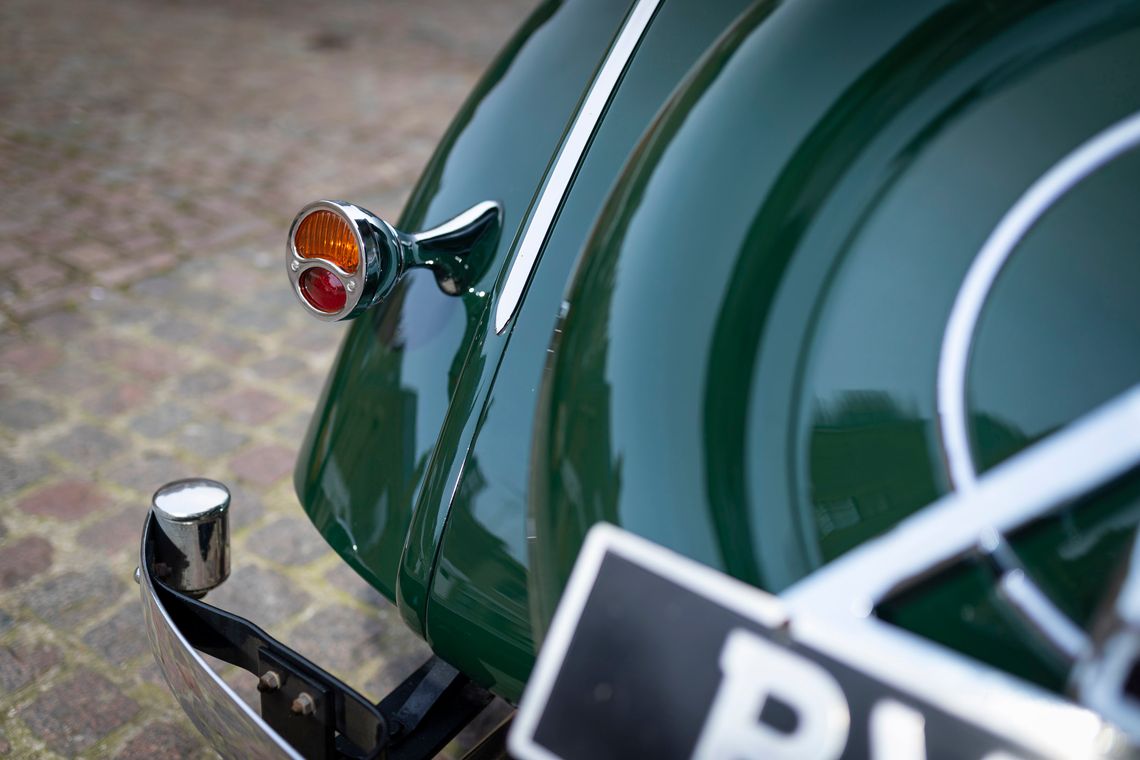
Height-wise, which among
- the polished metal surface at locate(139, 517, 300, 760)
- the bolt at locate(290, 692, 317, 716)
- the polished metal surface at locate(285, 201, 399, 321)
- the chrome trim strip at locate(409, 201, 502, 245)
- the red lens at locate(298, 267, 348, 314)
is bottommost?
the polished metal surface at locate(139, 517, 300, 760)

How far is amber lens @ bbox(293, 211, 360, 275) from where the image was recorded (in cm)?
148

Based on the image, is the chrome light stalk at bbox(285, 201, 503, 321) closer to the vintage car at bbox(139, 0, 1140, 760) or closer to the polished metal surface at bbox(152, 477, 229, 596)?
the vintage car at bbox(139, 0, 1140, 760)

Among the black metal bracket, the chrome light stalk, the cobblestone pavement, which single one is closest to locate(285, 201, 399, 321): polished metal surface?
the chrome light stalk

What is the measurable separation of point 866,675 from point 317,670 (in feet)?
2.47

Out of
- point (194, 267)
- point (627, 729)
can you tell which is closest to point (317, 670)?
point (627, 729)

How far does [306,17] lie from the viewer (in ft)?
26.3

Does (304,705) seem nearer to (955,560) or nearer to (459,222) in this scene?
(459,222)

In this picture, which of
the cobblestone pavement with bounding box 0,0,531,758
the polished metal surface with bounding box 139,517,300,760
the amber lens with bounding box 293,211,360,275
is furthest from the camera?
the cobblestone pavement with bounding box 0,0,531,758

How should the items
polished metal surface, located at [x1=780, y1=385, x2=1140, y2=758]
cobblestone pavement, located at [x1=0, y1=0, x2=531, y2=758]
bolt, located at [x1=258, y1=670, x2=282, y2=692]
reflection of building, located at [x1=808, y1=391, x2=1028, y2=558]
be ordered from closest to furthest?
polished metal surface, located at [x1=780, y1=385, x2=1140, y2=758] → reflection of building, located at [x1=808, y1=391, x2=1028, y2=558] → bolt, located at [x1=258, y1=670, x2=282, y2=692] → cobblestone pavement, located at [x1=0, y1=0, x2=531, y2=758]

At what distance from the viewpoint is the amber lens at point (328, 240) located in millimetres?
1483

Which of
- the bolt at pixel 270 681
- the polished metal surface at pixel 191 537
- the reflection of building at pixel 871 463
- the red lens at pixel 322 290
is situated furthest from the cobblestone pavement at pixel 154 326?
the reflection of building at pixel 871 463

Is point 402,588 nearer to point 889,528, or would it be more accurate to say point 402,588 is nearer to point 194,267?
point 889,528

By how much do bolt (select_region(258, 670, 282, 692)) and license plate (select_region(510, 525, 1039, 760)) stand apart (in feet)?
1.73

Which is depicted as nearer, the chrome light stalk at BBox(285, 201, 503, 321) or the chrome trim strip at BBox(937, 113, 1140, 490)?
the chrome trim strip at BBox(937, 113, 1140, 490)
